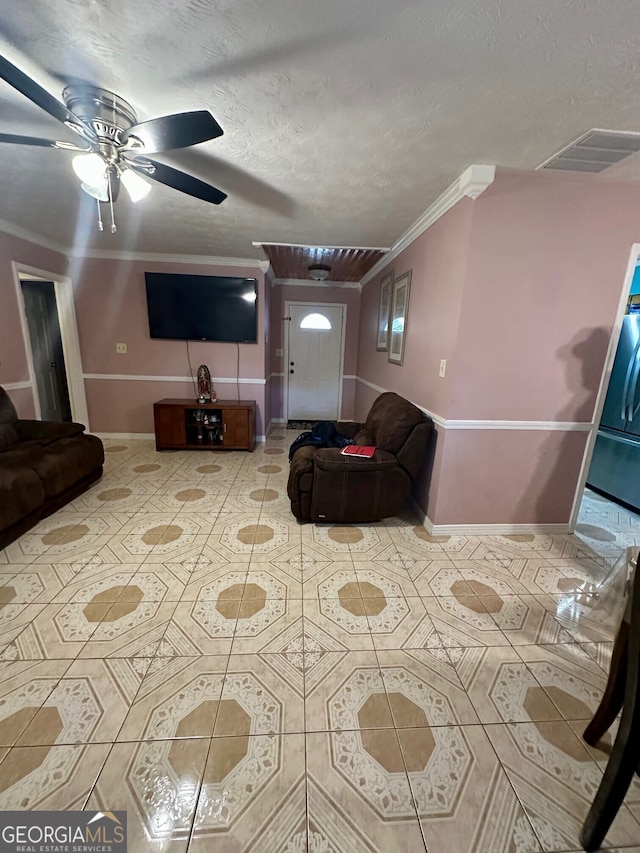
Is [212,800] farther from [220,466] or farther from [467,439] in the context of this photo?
[220,466]

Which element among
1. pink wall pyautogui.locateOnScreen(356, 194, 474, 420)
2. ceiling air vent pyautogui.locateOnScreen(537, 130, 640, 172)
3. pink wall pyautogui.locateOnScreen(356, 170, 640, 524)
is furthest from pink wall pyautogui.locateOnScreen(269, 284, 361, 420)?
ceiling air vent pyautogui.locateOnScreen(537, 130, 640, 172)

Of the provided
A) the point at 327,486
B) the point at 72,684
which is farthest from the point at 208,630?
the point at 327,486

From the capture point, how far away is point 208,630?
1.60m

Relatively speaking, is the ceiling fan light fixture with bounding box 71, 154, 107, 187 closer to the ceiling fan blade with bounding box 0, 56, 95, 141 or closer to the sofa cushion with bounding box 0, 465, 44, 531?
the ceiling fan blade with bounding box 0, 56, 95, 141

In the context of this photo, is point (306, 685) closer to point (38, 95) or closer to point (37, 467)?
point (37, 467)

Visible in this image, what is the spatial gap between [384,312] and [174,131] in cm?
283

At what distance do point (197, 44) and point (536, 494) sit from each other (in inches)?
119

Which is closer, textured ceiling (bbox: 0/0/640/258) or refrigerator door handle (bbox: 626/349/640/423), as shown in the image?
textured ceiling (bbox: 0/0/640/258)

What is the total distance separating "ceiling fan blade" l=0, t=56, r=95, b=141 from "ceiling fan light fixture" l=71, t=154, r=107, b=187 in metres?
0.08

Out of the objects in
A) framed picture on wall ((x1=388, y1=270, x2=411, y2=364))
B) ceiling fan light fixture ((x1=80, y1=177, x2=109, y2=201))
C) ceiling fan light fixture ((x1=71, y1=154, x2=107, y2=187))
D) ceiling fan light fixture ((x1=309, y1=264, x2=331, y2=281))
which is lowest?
framed picture on wall ((x1=388, y1=270, x2=411, y2=364))

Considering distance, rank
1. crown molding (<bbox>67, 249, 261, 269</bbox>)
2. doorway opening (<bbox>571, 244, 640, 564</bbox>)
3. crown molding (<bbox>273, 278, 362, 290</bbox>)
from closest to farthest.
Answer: doorway opening (<bbox>571, 244, 640, 564</bbox>) → crown molding (<bbox>67, 249, 261, 269</bbox>) → crown molding (<bbox>273, 278, 362, 290</bbox>)

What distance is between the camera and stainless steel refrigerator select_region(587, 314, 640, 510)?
2.82 meters

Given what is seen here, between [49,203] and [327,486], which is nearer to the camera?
[327,486]

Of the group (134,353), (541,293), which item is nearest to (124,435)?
(134,353)
